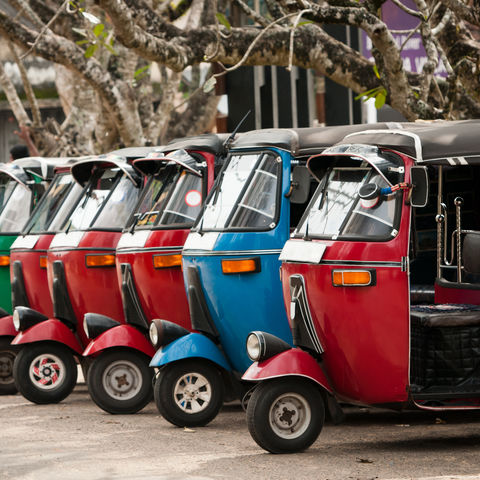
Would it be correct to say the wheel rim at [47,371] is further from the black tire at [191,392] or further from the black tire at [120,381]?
the black tire at [191,392]

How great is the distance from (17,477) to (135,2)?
6.94 meters

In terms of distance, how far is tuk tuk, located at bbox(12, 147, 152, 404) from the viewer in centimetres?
1102

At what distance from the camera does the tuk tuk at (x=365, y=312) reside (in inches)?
304

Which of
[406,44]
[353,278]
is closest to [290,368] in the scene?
[353,278]

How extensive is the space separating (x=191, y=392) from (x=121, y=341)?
1093mm

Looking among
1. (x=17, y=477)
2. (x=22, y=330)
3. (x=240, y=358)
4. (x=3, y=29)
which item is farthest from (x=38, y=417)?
(x=3, y=29)

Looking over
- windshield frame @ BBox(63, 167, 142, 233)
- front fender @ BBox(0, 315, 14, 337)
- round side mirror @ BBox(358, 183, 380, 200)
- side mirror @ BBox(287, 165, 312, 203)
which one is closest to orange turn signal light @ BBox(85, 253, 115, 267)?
windshield frame @ BBox(63, 167, 142, 233)

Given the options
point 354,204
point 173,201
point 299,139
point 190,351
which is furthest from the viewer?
point 173,201

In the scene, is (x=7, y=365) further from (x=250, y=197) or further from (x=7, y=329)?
(x=250, y=197)

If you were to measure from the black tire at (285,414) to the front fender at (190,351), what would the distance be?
1305 millimetres

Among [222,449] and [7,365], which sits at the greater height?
[7,365]

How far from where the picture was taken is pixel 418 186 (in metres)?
7.72

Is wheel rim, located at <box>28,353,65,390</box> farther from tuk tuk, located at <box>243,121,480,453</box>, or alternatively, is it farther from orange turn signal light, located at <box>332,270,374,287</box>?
orange turn signal light, located at <box>332,270,374,287</box>

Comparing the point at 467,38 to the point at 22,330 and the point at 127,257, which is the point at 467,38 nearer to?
the point at 127,257
